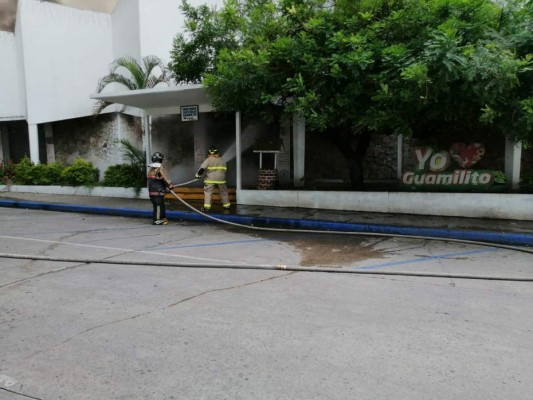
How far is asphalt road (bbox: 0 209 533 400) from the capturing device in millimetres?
3234

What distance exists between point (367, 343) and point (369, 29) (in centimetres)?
708

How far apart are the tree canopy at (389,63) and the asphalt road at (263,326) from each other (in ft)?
9.88

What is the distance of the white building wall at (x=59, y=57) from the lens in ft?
54.2

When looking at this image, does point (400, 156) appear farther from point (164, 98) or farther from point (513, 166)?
point (164, 98)

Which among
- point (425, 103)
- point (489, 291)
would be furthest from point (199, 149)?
point (489, 291)

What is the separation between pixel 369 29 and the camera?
29.8 ft

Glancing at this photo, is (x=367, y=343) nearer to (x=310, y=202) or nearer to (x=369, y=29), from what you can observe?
(x=369, y=29)

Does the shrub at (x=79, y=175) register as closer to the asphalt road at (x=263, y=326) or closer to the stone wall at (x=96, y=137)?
the stone wall at (x=96, y=137)

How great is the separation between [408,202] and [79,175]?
1116cm

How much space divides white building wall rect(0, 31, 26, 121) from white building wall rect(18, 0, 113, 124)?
1224 mm

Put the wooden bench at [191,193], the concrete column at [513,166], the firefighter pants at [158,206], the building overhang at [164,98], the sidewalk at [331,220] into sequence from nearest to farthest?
the sidewalk at [331,220] → the concrete column at [513,166] → the firefighter pants at [158,206] → the building overhang at [164,98] → the wooden bench at [191,193]

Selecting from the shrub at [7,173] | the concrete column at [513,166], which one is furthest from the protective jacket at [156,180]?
the shrub at [7,173]

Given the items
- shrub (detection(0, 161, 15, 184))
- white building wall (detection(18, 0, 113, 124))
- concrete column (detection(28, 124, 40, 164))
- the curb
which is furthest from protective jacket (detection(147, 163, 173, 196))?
shrub (detection(0, 161, 15, 184))

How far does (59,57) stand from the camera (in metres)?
16.8
